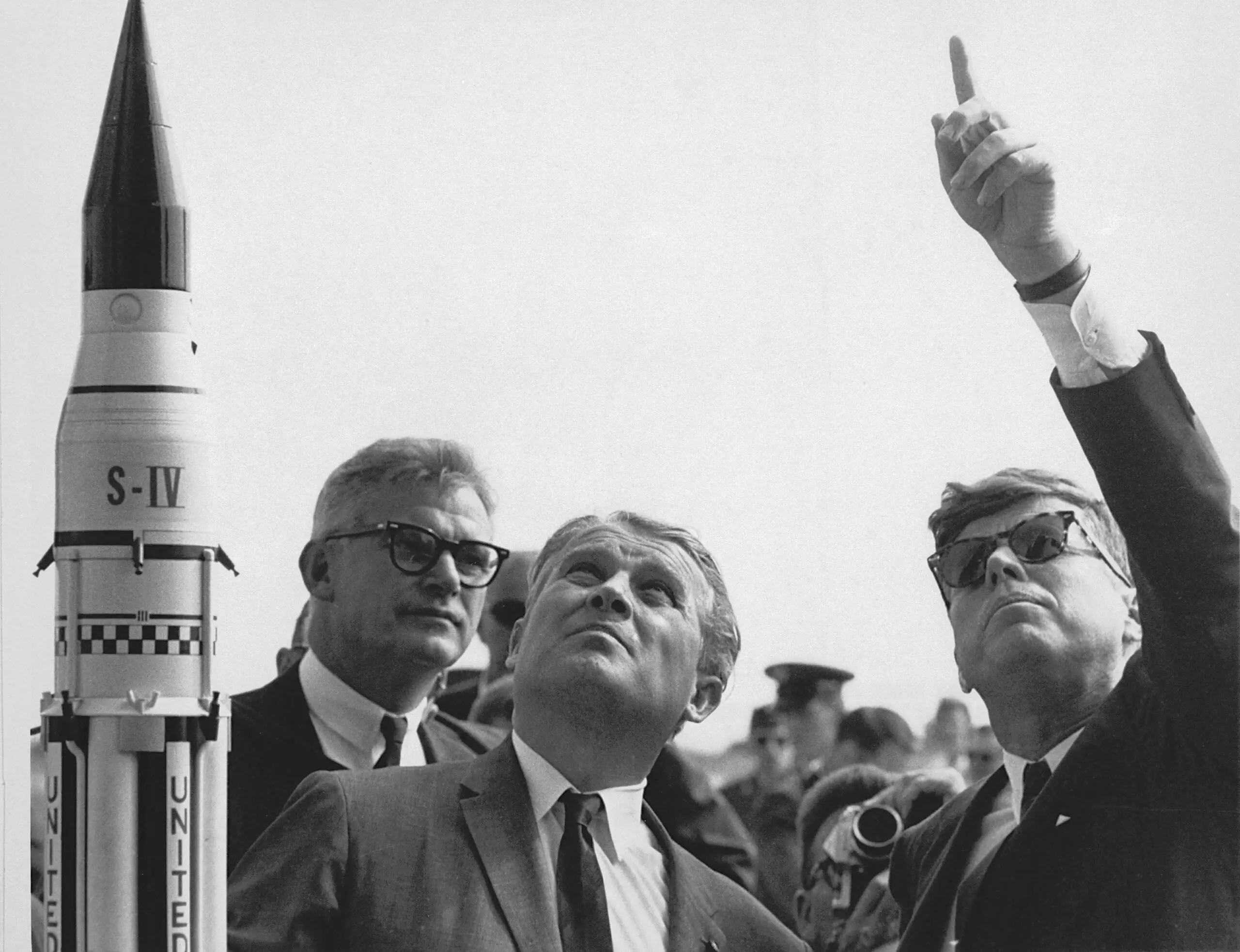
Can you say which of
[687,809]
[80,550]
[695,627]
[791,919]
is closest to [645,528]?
[695,627]

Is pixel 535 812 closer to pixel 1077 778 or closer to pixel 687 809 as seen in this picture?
pixel 687 809

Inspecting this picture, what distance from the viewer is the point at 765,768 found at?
6.34 meters

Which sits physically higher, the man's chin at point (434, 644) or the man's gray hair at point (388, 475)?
the man's gray hair at point (388, 475)

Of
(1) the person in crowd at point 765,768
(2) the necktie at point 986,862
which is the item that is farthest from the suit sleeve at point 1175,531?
(1) the person in crowd at point 765,768

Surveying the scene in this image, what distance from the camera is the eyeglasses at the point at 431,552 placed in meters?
6.27

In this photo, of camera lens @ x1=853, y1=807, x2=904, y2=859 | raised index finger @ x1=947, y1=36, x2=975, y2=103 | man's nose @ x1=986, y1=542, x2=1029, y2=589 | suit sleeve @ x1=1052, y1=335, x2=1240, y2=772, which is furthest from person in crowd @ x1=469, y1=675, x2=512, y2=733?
raised index finger @ x1=947, y1=36, x2=975, y2=103

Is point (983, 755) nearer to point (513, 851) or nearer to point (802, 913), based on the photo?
point (802, 913)

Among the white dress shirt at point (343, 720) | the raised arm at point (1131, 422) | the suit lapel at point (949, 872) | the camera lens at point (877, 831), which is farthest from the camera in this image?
the camera lens at point (877, 831)

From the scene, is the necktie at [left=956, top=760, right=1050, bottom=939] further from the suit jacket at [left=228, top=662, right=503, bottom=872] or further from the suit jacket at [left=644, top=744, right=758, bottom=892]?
the suit jacket at [left=228, top=662, right=503, bottom=872]

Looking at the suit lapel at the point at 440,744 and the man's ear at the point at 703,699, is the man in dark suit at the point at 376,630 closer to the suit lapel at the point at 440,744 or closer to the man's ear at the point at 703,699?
the suit lapel at the point at 440,744

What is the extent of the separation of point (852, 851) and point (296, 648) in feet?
6.07

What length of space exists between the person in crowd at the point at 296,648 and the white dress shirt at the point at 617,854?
0.71 metres

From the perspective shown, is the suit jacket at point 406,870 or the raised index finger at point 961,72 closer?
the suit jacket at point 406,870

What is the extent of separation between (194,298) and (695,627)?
186 cm
